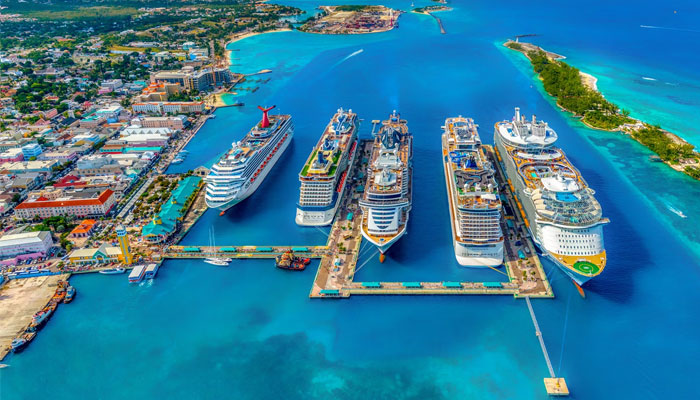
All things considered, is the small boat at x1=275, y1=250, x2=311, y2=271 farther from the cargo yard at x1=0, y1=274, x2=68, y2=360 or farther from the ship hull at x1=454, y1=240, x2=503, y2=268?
the cargo yard at x1=0, y1=274, x2=68, y2=360

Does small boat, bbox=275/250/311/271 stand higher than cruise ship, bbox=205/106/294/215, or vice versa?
cruise ship, bbox=205/106/294/215

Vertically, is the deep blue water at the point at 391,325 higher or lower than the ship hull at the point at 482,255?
lower

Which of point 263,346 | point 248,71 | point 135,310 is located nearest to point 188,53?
point 248,71

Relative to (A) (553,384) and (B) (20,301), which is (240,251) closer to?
(B) (20,301)

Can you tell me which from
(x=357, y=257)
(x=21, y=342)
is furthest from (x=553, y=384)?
(x=21, y=342)

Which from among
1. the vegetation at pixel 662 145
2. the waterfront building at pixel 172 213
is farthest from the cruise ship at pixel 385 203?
the vegetation at pixel 662 145

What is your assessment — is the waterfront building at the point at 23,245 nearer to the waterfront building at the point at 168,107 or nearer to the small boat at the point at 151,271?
the small boat at the point at 151,271

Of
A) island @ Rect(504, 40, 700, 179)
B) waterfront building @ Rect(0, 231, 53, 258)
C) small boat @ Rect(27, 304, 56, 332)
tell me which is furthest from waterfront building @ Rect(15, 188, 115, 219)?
island @ Rect(504, 40, 700, 179)
